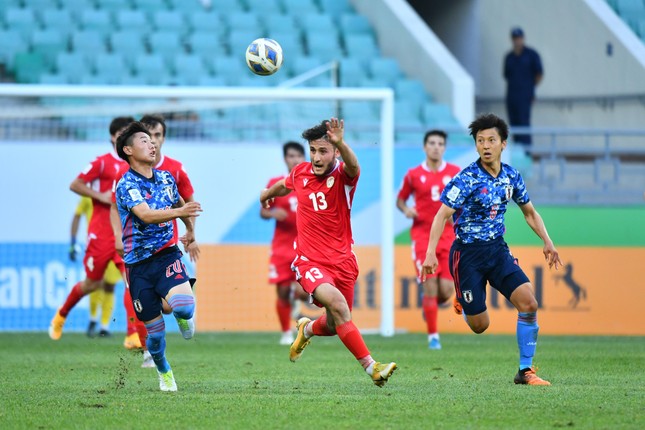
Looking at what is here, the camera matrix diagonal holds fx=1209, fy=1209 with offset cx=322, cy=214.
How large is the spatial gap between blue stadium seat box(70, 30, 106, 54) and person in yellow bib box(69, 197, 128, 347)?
545 cm

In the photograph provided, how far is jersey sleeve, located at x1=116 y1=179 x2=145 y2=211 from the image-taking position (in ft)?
30.0

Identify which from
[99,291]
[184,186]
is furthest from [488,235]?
[99,291]

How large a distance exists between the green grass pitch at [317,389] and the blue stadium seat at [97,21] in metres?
8.48

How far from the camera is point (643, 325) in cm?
1709

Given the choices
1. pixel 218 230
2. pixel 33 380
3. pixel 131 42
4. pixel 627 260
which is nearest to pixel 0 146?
pixel 218 230

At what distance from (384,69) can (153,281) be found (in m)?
13.3

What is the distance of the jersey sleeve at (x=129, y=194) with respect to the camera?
9.16 m

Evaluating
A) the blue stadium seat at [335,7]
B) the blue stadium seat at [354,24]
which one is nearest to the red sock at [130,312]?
the blue stadium seat at [354,24]

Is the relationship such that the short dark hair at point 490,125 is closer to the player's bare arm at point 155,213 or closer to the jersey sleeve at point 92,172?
the player's bare arm at point 155,213

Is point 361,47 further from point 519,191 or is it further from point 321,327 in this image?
point 321,327

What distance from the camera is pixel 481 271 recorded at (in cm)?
996

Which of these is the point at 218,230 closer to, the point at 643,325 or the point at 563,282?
the point at 563,282

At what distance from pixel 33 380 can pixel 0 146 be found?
7.62 m

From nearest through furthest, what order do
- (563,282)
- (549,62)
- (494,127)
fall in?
(494,127) < (563,282) < (549,62)
